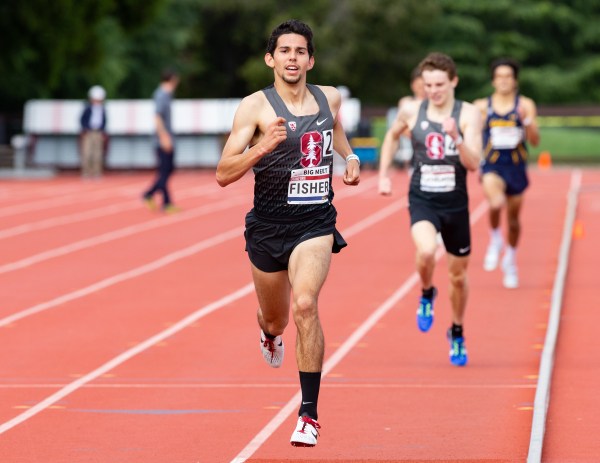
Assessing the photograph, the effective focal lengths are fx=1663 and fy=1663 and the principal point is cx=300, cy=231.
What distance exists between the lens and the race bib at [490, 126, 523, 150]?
15445 mm

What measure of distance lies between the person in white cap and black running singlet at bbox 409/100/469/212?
22974 millimetres

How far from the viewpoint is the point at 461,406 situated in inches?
358

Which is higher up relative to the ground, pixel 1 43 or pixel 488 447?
pixel 1 43

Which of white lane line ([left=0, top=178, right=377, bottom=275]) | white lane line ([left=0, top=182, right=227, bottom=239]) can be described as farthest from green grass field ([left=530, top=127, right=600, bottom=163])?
white lane line ([left=0, top=182, right=227, bottom=239])

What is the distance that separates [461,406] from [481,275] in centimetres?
704

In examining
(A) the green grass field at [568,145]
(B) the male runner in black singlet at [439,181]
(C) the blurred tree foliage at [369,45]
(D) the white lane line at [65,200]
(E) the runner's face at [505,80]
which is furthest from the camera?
(C) the blurred tree foliage at [369,45]

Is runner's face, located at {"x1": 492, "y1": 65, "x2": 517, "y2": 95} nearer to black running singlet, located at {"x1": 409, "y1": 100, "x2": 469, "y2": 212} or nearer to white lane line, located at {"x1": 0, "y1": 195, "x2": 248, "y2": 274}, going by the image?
black running singlet, located at {"x1": 409, "y1": 100, "x2": 469, "y2": 212}

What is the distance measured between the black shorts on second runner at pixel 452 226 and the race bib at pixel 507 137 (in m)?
4.53

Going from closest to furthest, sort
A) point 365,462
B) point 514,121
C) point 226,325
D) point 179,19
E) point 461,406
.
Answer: point 365,462
point 461,406
point 226,325
point 514,121
point 179,19

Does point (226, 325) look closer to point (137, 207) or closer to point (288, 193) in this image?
point (288, 193)

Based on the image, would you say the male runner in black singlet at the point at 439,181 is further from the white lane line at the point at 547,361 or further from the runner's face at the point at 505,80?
the runner's face at the point at 505,80

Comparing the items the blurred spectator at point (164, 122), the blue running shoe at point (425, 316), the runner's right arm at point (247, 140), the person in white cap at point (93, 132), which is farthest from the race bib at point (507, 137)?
the person in white cap at point (93, 132)

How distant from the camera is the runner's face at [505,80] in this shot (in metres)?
15.0

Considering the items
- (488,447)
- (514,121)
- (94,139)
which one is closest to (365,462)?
(488,447)
